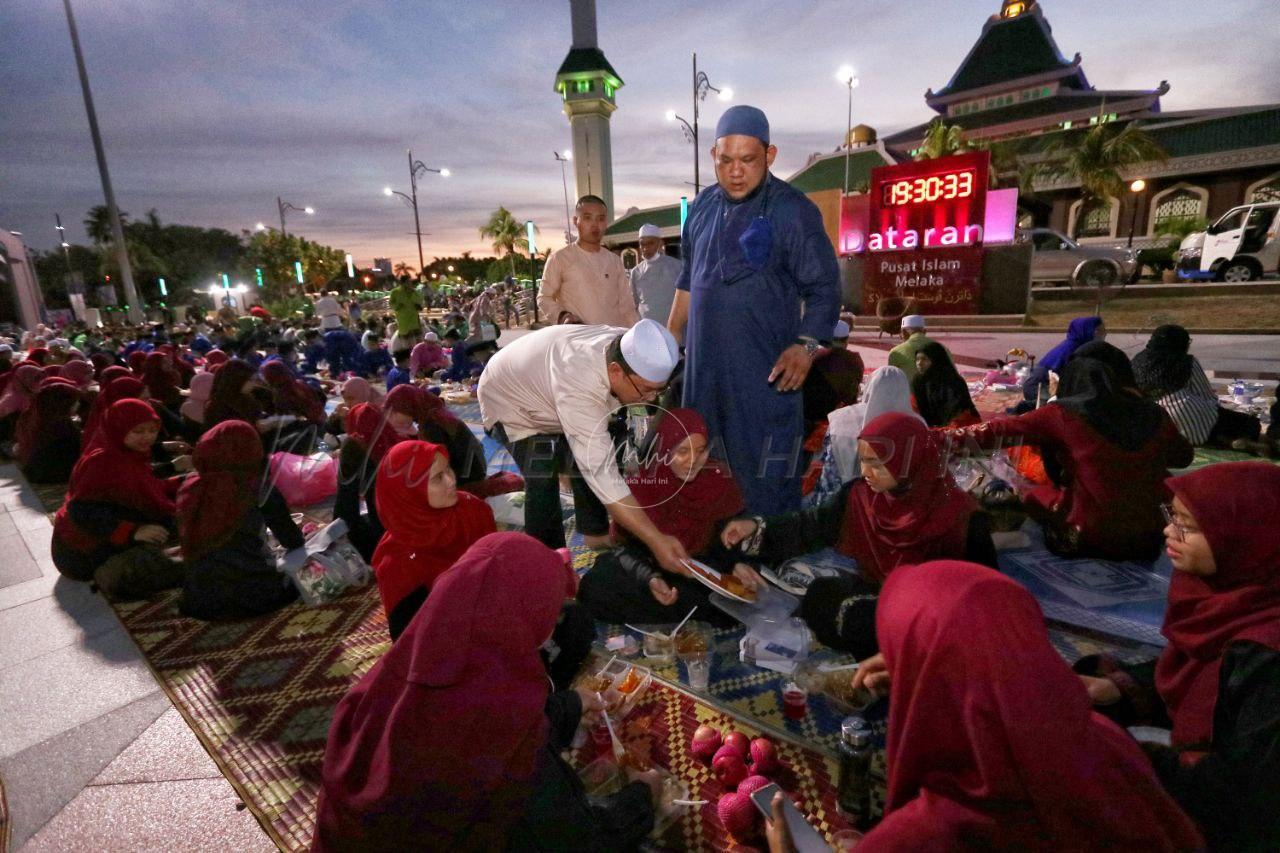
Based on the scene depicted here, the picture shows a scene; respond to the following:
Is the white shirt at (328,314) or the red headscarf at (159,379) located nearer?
the red headscarf at (159,379)

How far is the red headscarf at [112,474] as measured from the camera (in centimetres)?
316

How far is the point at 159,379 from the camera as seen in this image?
6.07m

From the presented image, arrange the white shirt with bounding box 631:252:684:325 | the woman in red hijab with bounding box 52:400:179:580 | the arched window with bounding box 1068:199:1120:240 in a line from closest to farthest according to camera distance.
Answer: the woman in red hijab with bounding box 52:400:179:580
the white shirt with bounding box 631:252:684:325
the arched window with bounding box 1068:199:1120:240

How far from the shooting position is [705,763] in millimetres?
1922

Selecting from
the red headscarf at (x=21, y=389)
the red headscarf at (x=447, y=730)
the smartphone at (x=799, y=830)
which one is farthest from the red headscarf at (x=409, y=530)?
the red headscarf at (x=21, y=389)

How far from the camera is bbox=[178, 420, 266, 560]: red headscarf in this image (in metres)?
2.80

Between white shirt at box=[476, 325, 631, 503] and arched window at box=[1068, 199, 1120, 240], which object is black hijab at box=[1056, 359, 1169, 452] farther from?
arched window at box=[1068, 199, 1120, 240]

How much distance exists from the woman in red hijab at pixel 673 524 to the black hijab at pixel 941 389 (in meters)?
2.25

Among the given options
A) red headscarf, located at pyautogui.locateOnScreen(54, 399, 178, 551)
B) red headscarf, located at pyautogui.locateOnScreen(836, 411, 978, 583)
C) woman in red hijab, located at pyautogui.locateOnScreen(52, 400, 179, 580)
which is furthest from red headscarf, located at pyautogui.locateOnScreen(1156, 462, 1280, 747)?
red headscarf, located at pyautogui.locateOnScreen(54, 399, 178, 551)

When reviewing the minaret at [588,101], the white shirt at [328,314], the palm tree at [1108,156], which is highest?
the minaret at [588,101]

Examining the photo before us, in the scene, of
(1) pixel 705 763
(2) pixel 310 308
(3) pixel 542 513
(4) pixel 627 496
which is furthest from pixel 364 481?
(2) pixel 310 308

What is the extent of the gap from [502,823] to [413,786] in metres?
0.22

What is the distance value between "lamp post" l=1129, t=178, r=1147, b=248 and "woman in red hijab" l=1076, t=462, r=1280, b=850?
21840 millimetres

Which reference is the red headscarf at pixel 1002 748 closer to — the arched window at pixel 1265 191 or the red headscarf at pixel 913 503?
the red headscarf at pixel 913 503
